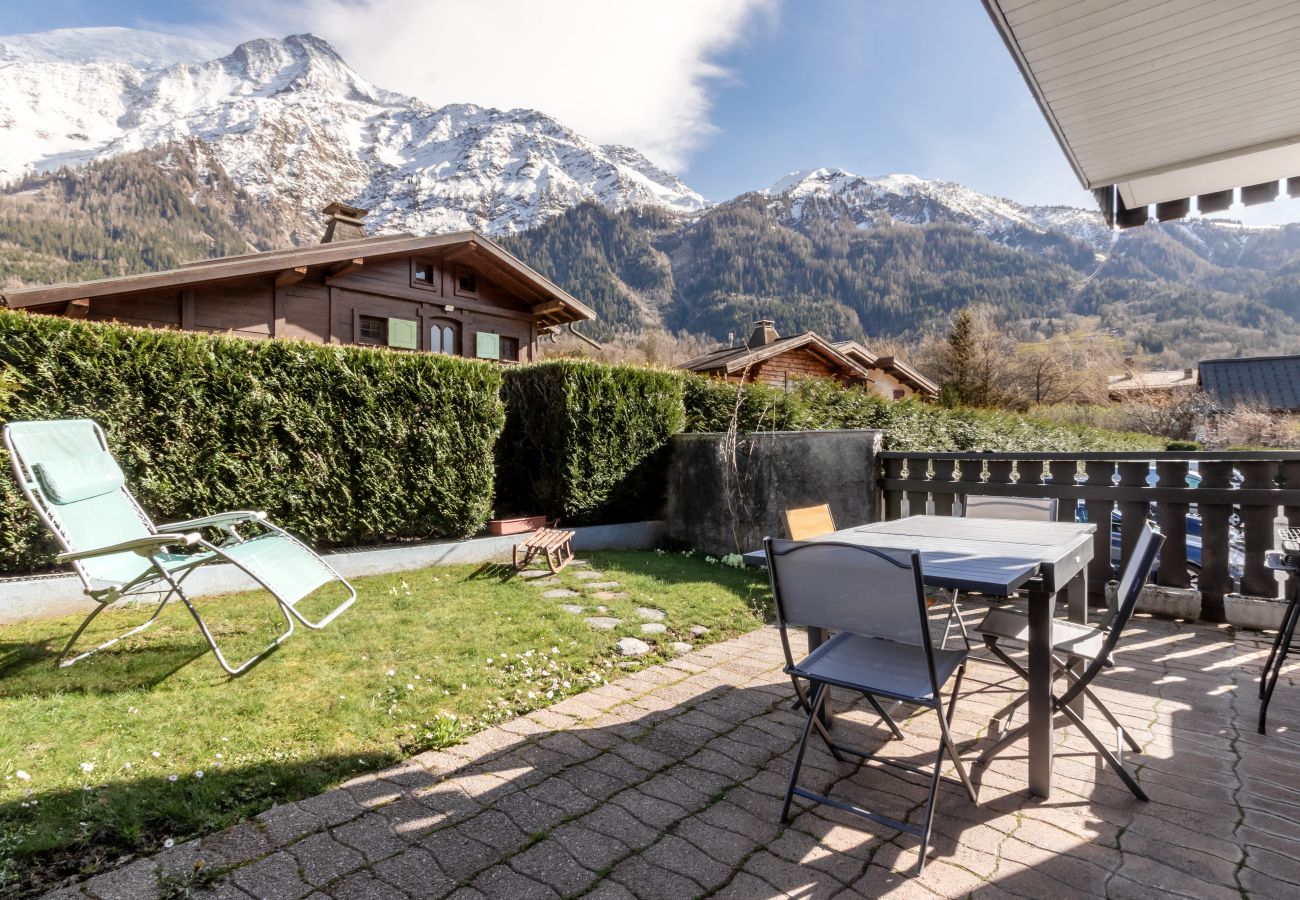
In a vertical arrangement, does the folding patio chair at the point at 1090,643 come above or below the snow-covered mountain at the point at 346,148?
below

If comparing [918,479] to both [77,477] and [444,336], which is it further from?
[444,336]

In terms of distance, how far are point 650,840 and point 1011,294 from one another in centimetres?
9385

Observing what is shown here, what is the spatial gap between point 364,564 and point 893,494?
15.8 ft

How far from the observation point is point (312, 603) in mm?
4406

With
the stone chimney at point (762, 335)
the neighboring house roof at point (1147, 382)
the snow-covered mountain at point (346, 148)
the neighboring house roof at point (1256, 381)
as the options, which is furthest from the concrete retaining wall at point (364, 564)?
the snow-covered mountain at point (346, 148)

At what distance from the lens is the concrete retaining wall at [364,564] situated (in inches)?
163

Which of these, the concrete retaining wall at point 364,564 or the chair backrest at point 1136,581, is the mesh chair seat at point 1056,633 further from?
the concrete retaining wall at point 364,564

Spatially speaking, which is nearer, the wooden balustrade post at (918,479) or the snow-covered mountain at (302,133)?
the wooden balustrade post at (918,479)

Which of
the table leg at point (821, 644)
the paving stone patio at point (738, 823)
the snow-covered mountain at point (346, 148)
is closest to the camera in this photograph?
the paving stone patio at point (738, 823)

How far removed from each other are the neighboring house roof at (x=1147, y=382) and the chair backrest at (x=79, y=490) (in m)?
35.2

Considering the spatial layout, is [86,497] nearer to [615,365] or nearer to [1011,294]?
[615,365]

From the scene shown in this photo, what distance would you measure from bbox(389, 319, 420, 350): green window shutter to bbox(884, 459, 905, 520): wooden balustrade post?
32.5ft

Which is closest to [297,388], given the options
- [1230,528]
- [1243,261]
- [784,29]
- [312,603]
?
[312,603]

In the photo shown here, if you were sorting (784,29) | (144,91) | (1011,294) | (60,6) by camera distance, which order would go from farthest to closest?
(144,91) < (1011,294) < (60,6) < (784,29)
